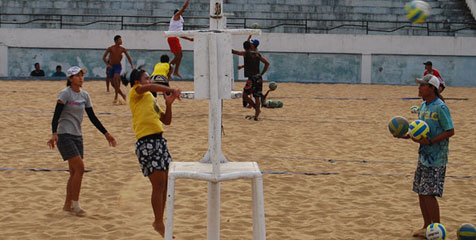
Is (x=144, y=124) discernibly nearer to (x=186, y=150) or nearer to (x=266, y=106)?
(x=186, y=150)

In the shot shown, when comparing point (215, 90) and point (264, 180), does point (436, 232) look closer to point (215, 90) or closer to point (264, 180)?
point (215, 90)

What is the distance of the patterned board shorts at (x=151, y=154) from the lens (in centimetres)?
568

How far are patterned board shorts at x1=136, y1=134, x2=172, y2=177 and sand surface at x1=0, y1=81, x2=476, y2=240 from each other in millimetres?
687

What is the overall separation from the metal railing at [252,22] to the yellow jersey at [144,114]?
2192cm

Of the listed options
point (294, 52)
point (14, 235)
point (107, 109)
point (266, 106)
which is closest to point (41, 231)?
point (14, 235)

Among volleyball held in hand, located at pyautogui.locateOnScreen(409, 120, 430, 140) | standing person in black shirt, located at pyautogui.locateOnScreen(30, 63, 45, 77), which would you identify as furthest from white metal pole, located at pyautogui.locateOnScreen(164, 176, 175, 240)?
standing person in black shirt, located at pyautogui.locateOnScreen(30, 63, 45, 77)

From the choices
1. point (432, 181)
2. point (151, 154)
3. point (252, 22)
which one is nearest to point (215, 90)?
point (151, 154)

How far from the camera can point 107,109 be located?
1516cm

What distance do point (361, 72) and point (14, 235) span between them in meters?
23.8

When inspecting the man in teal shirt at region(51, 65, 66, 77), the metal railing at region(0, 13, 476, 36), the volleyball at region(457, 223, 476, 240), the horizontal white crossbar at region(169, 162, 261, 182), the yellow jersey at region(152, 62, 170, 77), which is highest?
the metal railing at region(0, 13, 476, 36)

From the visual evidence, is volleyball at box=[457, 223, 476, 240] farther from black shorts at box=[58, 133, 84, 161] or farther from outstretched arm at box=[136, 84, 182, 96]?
black shorts at box=[58, 133, 84, 161]

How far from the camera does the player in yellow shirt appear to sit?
5.66 meters

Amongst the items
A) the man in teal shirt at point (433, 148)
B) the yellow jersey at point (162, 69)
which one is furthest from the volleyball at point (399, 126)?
the yellow jersey at point (162, 69)

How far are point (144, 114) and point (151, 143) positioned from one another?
0.28m
